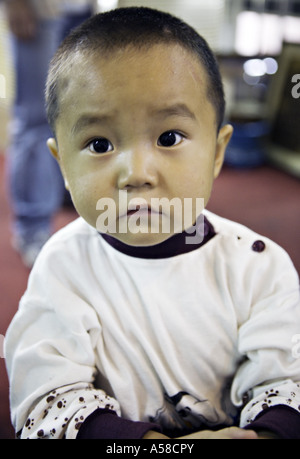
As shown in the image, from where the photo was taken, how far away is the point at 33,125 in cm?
123

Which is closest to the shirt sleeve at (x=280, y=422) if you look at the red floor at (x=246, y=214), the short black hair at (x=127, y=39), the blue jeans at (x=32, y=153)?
the red floor at (x=246, y=214)

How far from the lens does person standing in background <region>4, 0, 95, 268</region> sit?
0.98 metres

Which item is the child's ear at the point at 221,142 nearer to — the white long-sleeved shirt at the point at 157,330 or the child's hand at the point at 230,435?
the white long-sleeved shirt at the point at 157,330

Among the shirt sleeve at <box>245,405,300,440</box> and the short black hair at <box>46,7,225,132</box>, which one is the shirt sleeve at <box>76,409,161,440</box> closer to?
the shirt sleeve at <box>245,405,300,440</box>

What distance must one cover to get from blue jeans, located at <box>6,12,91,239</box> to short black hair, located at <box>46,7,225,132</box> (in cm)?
60

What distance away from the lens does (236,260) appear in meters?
0.56

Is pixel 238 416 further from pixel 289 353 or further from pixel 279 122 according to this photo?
pixel 279 122

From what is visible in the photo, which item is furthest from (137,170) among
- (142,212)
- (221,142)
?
(221,142)

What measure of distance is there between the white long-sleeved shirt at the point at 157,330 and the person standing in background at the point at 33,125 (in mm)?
506

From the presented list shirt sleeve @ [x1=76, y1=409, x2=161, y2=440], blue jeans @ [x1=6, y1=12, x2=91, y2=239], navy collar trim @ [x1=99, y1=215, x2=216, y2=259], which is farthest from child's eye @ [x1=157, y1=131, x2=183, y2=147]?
blue jeans @ [x1=6, y1=12, x2=91, y2=239]

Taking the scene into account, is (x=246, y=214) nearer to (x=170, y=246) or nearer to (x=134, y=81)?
(x=170, y=246)

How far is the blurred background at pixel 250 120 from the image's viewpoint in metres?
0.75

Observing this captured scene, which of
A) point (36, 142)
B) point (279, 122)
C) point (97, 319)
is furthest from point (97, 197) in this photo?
point (279, 122)

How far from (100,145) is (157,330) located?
24 cm
